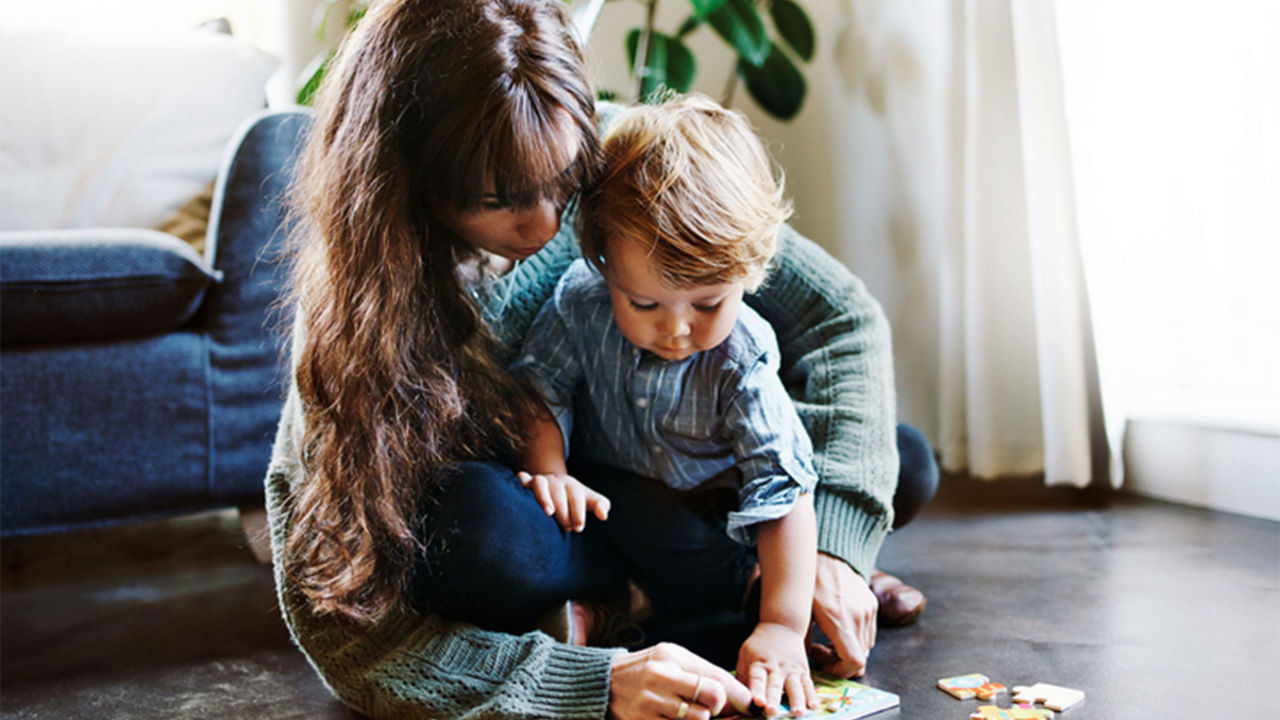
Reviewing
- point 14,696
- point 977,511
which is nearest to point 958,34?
point 977,511

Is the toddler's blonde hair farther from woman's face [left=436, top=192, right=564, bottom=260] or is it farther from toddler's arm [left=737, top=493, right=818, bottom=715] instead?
toddler's arm [left=737, top=493, right=818, bottom=715]

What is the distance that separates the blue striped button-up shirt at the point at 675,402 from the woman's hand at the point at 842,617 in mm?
86

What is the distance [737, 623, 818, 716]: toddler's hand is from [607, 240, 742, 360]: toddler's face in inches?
10.3

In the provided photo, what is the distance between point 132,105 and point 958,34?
1.58 meters

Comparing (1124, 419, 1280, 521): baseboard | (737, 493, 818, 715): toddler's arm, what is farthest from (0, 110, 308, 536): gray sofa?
(1124, 419, 1280, 521): baseboard

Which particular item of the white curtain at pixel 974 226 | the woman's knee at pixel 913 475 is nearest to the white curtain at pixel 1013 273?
the white curtain at pixel 974 226

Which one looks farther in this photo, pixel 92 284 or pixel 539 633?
pixel 92 284

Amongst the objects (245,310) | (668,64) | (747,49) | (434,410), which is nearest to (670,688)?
(434,410)

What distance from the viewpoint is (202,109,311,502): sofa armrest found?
1.63 meters

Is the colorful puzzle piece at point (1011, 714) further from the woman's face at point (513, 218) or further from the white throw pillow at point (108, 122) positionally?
the white throw pillow at point (108, 122)

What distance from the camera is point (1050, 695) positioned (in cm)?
90

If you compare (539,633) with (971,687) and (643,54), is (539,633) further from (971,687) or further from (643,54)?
(643,54)

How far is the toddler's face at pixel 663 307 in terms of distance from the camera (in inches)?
Result: 36.8

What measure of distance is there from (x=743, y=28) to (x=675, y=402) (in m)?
1.47
